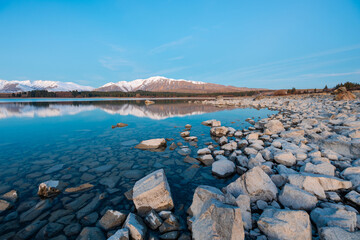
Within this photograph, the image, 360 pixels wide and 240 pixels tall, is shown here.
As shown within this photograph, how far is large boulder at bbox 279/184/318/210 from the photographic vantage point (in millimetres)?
3328

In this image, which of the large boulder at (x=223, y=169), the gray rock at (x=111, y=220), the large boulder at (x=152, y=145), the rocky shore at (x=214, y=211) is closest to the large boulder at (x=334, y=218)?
the rocky shore at (x=214, y=211)

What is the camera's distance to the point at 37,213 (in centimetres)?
373

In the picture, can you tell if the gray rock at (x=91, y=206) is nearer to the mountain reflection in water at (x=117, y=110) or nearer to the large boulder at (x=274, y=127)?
the large boulder at (x=274, y=127)

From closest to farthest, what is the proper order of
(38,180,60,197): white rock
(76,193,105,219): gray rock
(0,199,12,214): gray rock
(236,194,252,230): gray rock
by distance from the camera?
(236,194,252,230): gray rock → (76,193,105,219): gray rock → (0,199,12,214): gray rock → (38,180,60,197): white rock

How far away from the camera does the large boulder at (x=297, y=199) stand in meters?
3.33

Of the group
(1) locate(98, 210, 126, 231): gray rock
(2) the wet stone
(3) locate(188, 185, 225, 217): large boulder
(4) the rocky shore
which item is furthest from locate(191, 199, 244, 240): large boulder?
(2) the wet stone

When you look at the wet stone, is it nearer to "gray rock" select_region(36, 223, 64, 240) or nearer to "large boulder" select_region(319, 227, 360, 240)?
"gray rock" select_region(36, 223, 64, 240)

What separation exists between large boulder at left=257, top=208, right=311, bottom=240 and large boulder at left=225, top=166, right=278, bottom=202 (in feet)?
2.66

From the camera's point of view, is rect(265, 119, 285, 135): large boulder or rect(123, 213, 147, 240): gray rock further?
rect(265, 119, 285, 135): large boulder

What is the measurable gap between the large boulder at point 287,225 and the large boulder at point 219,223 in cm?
61

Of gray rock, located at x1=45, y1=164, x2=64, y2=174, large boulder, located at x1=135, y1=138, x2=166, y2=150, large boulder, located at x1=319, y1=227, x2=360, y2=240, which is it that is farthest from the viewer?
large boulder, located at x1=135, y1=138, x2=166, y2=150

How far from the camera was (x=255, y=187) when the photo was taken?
3797mm

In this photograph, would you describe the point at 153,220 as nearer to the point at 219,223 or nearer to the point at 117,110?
the point at 219,223

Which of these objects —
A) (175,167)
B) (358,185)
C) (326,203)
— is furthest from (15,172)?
(358,185)
